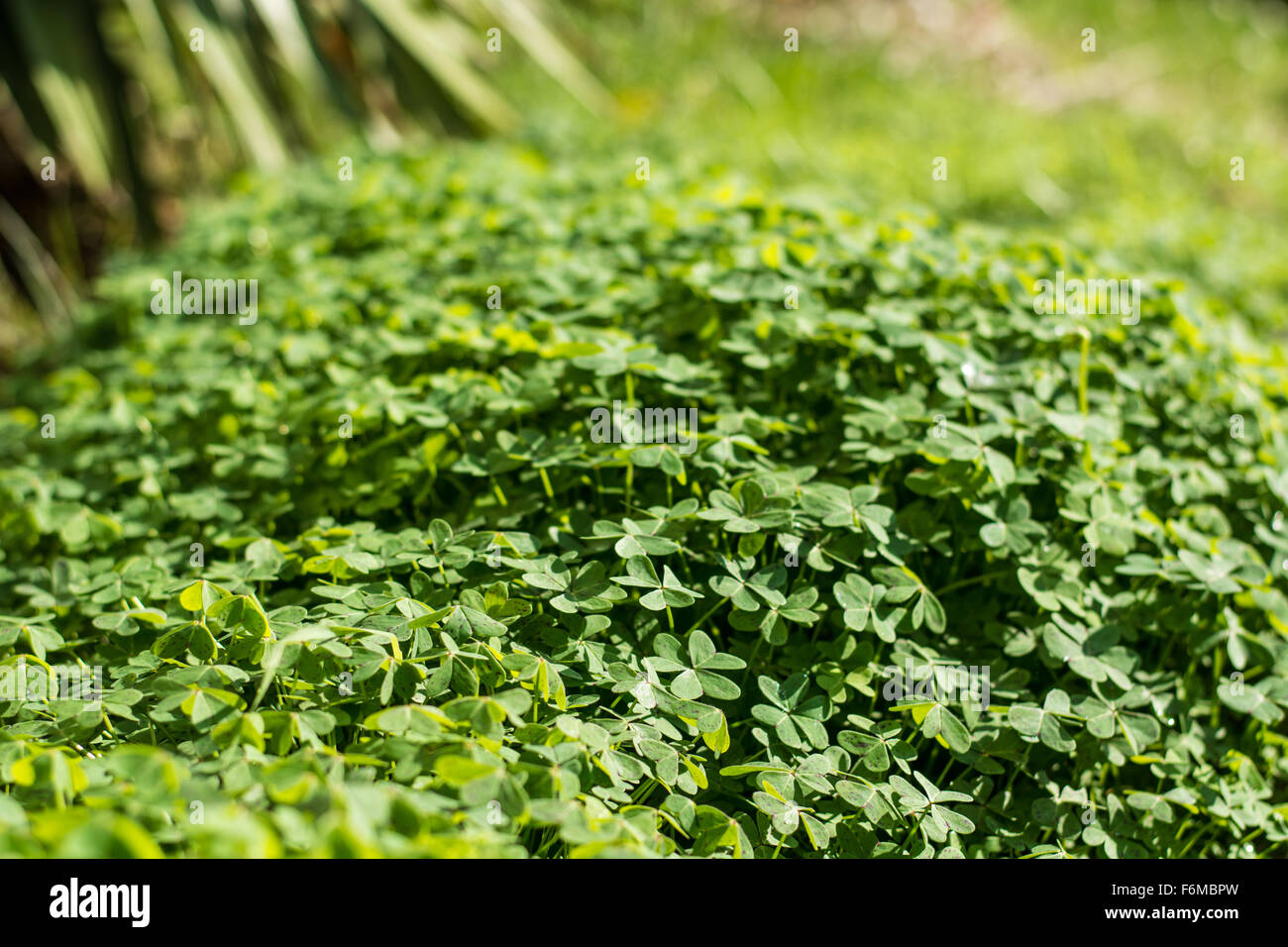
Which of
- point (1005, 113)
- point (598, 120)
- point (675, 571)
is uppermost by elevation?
point (1005, 113)

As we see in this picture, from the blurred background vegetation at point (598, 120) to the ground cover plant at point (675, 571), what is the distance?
3.62 feet

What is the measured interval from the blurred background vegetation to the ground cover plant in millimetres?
1102

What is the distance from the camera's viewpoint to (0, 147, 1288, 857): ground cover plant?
4.74ft

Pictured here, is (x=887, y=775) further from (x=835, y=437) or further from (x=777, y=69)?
(x=777, y=69)

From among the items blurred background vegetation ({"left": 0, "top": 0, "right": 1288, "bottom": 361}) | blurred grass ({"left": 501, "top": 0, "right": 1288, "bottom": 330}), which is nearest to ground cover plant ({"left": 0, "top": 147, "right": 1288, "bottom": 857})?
blurred background vegetation ({"left": 0, "top": 0, "right": 1288, "bottom": 361})

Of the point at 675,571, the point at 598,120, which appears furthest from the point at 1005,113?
the point at 675,571

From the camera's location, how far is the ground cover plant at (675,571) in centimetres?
144

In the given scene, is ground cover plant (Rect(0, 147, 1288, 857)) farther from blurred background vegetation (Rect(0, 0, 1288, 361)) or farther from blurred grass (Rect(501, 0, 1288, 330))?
blurred grass (Rect(501, 0, 1288, 330))

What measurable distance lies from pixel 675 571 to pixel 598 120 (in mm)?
4310

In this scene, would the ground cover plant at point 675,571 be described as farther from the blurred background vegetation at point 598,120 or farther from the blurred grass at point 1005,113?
the blurred grass at point 1005,113

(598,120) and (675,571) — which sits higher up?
(598,120)

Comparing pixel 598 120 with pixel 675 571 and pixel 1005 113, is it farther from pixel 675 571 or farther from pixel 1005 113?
pixel 675 571

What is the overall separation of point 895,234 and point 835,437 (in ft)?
2.87

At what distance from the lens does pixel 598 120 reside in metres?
5.65
